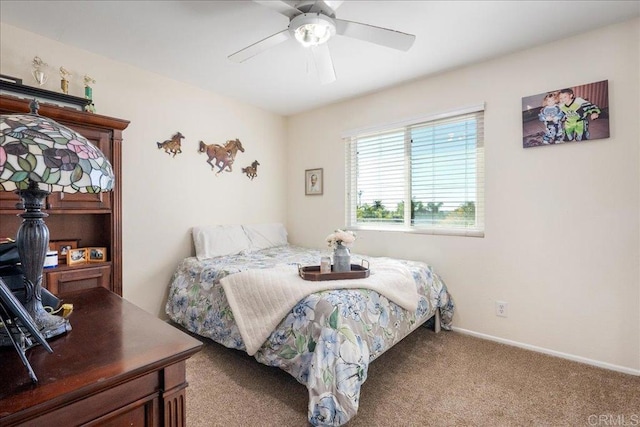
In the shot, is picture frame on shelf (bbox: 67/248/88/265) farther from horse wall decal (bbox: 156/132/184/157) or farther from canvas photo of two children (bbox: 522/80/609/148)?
canvas photo of two children (bbox: 522/80/609/148)

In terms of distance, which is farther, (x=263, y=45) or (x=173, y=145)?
(x=173, y=145)

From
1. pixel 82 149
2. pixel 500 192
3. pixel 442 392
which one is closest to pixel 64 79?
pixel 82 149

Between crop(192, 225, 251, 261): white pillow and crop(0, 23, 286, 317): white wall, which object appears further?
crop(192, 225, 251, 261): white pillow

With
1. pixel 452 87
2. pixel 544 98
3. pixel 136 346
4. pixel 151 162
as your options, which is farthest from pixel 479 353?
pixel 151 162

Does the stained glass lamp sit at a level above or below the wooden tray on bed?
above

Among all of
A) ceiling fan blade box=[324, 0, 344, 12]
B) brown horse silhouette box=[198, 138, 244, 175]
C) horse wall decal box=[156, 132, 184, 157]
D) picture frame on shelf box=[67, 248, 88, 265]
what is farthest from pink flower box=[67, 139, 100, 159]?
brown horse silhouette box=[198, 138, 244, 175]

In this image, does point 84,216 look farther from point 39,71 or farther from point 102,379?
point 102,379

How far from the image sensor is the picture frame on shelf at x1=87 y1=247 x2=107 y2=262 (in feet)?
7.68

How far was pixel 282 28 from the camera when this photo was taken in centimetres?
222

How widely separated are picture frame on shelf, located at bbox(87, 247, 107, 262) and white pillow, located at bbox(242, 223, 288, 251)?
140cm

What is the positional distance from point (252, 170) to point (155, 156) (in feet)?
3.72

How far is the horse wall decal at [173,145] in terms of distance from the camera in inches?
A: 119

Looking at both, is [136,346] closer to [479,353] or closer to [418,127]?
[479,353]

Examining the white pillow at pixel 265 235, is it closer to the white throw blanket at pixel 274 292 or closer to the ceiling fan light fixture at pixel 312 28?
the white throw blanket at pixel 274 292
